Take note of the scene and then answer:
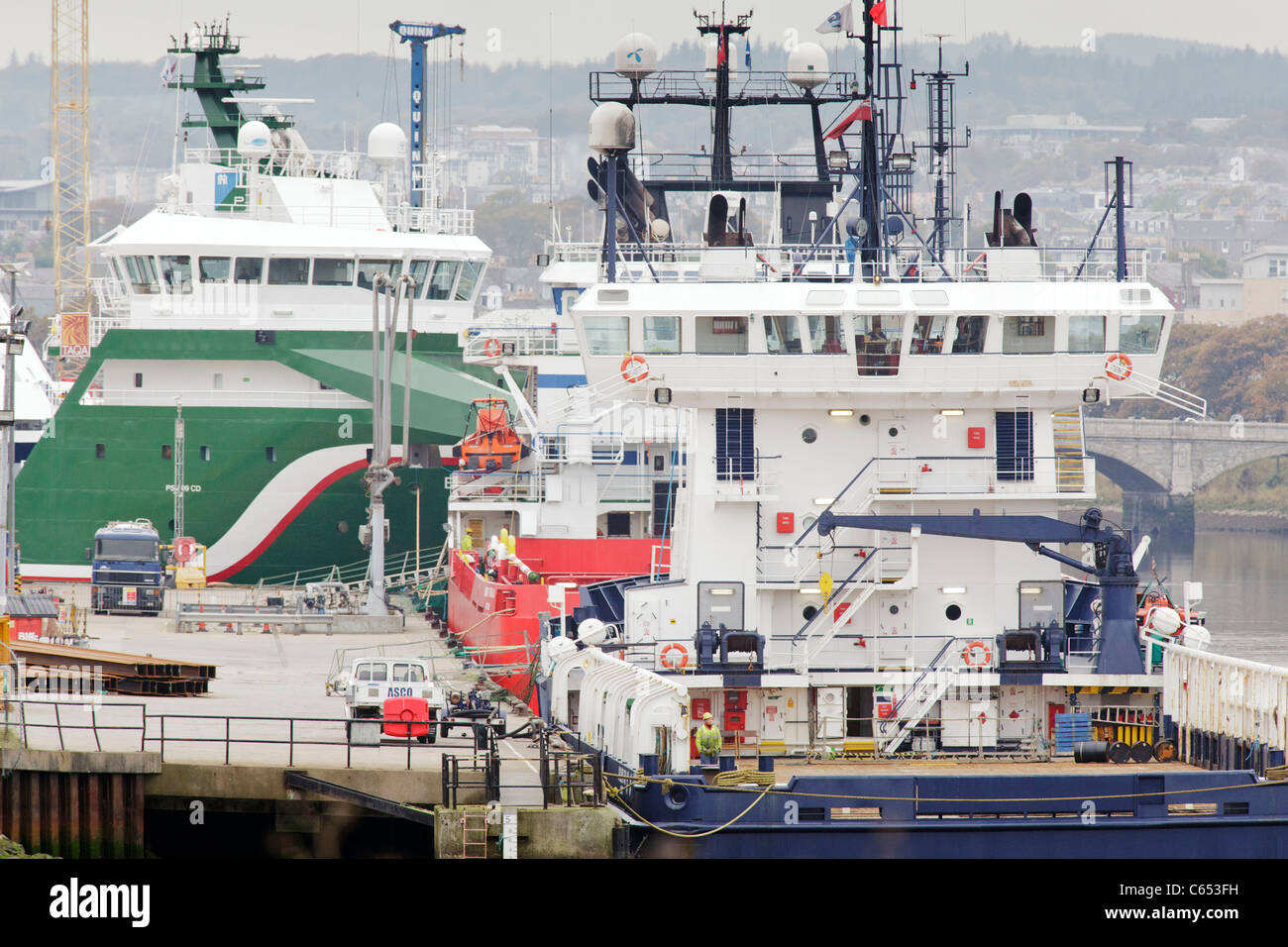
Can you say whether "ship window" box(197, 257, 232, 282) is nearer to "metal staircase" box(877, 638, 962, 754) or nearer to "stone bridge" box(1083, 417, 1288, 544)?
"metal staircase" box(877, 638, 962, 754)

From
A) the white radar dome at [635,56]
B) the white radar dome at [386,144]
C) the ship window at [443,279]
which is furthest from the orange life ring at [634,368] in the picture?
the white radar dome at [386,144]

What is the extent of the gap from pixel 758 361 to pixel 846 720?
4933 millimetres

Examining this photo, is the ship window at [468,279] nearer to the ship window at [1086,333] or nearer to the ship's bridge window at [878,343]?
the ship's bridge window at [878,343]

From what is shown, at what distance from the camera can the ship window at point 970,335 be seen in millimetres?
27109

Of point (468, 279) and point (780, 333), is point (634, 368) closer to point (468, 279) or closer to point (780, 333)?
point (780, 333)

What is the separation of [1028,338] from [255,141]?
32.5 m

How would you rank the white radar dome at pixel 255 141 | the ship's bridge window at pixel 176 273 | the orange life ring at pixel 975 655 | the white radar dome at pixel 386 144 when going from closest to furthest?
the orange life ring at pixel 975 655, the ship's bridge window at pixel 176 273, the white radar dome at pixel 255 141, the white radar dome at pixel 386 144

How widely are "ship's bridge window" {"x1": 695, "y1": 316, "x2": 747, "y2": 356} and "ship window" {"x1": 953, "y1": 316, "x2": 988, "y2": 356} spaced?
2.89 metres

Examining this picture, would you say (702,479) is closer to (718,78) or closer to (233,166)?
(718,78)

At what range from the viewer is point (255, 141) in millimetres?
A: 54625

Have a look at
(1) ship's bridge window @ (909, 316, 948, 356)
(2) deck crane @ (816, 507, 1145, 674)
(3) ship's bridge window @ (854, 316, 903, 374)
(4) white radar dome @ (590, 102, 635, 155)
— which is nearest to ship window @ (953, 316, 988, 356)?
(1) ship's bridge window @ (909, 316, 948, 356)

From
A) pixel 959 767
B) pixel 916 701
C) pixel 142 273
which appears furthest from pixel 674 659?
pixel 142 273

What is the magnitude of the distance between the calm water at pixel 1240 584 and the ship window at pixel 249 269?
90.0ft

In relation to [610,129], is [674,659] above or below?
below
